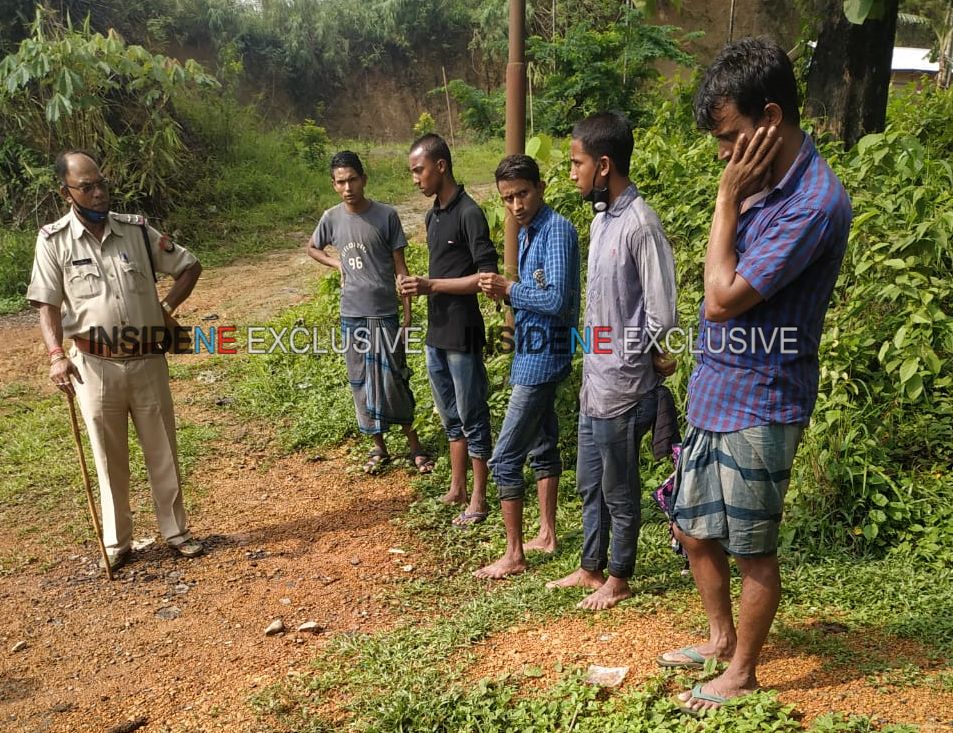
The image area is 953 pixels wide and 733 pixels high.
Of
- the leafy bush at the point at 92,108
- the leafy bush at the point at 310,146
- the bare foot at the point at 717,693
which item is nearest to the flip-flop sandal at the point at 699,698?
the bare foot at the point at 717,693

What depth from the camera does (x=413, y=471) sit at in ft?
17.0

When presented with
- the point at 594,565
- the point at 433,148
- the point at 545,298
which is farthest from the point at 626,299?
the point at 433,148

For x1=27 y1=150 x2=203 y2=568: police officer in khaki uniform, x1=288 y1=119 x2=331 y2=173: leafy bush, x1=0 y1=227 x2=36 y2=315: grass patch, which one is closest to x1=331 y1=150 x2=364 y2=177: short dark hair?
x1=27 y1=150 x2=203 y2=568: police officer in khaki uniform

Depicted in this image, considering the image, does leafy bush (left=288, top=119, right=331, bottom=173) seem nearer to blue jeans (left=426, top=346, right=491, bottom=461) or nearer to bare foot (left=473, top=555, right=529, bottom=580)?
blue jeans (left=426, top=346, right=491, bottom=461)

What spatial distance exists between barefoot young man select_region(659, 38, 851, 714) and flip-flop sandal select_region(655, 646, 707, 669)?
0.22m

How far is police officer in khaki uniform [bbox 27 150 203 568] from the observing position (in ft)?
12.8

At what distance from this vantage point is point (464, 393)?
430 cm

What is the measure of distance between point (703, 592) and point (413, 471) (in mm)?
2691

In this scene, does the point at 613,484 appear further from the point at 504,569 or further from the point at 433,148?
the point at 433,148

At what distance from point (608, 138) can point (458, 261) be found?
126cm

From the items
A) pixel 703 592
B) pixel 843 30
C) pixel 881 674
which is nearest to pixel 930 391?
pixel 881 674

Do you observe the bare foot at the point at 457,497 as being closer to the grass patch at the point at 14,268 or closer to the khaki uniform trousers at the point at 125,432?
the khaki uniform trousers at the point at 125,432

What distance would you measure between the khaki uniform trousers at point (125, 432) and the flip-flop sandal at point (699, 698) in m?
2.68

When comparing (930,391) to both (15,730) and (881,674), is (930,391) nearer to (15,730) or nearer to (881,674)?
(881,674)
